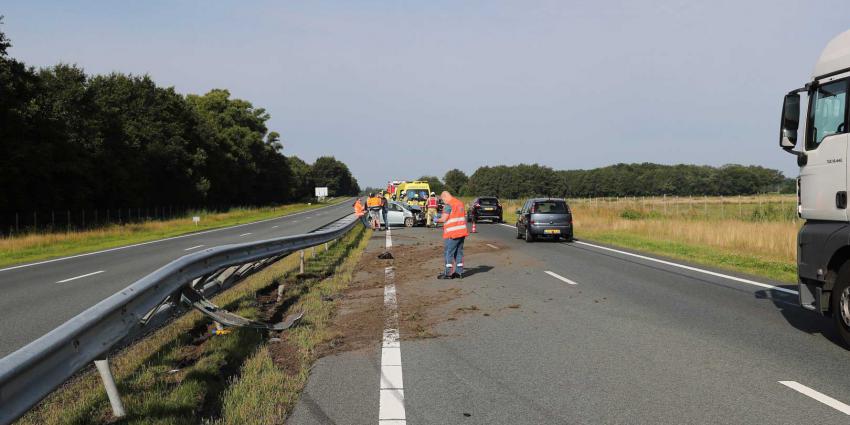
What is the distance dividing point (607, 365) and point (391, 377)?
6.62 ft

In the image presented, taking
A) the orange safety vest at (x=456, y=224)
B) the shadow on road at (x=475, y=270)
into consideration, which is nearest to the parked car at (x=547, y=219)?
the shadow on road at (x=475, y=270)

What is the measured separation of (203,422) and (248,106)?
292 ft

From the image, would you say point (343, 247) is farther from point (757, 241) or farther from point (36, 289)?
point (757, 241)

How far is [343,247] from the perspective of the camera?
20219mm

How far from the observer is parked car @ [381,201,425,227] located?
33.1 metres

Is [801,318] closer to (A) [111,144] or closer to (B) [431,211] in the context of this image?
(B) [431,211]


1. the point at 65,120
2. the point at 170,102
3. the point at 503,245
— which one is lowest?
the point at 503,245

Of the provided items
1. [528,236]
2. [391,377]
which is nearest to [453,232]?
[391,377]

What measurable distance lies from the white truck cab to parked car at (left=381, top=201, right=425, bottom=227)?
1037 inches

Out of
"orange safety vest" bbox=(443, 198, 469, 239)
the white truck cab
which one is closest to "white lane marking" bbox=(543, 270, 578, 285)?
"orange safety vest" bbox=(443, 198, 469, 239)

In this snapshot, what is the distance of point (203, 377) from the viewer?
5352mm

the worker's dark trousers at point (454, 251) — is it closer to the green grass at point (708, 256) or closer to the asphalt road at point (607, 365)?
the asphalt road at point (607, 365)

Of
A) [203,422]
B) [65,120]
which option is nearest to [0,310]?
[203,422]

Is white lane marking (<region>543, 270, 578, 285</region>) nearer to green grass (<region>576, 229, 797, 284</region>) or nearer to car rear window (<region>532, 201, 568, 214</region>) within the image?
green grass (<region>576, 229, 797, 284</region>)
